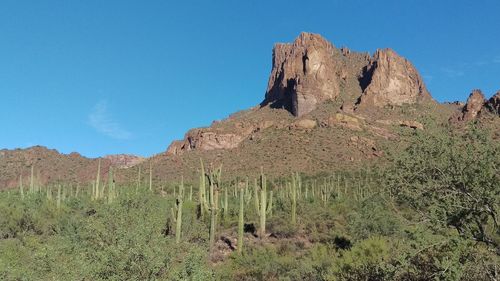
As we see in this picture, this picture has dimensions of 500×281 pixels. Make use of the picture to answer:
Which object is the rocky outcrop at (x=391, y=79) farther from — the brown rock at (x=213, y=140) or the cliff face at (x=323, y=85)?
the brown rock at (x=213, y=140)

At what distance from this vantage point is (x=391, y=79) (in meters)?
136

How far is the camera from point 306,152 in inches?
3132

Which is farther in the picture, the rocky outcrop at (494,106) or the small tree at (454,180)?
the rocky outcrop at (494,106)

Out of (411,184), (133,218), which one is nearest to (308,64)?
(133,218)

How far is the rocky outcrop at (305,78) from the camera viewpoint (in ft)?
398

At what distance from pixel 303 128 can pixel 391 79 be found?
5519 cm

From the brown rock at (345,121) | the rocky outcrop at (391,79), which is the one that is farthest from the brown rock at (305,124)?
the rocky outcrop at (391,79)

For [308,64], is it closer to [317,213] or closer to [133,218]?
[317,213]

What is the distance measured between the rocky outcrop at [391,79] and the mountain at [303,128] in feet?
Answer: 0.98

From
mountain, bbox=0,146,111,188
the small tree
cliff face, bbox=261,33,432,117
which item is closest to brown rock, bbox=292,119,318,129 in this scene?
cliff face, bbox=261,33,432,117

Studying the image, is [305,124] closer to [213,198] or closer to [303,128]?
[303,128]

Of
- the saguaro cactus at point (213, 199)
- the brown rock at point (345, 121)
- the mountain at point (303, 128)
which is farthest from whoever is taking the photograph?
the brown rock at point (345, 121)

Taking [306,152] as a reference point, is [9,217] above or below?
below

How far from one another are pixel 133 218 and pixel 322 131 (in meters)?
71.9
